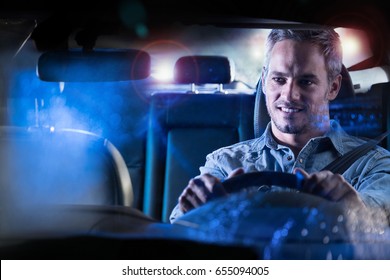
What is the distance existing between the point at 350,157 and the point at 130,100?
0.45 metres

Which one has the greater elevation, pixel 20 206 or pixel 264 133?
pixel 264 133

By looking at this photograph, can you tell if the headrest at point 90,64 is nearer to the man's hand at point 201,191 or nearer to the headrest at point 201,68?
the headrest at point 201,68

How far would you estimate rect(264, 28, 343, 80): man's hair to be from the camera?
4.30 feet

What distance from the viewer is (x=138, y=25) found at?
1306 mm

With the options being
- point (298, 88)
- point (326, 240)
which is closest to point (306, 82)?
point (298, 88)

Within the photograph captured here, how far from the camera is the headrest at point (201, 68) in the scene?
1.30 meters

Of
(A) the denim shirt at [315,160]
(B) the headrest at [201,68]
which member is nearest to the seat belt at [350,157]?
(A) the denim shirt at [315,160]

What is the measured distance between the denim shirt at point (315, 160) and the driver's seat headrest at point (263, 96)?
16 millimetres

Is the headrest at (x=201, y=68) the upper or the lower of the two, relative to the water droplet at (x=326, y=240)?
upper

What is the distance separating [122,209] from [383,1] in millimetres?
684

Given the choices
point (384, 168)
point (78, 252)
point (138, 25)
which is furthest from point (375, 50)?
point (78, 252)

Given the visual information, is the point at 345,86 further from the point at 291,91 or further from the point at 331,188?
the point at 331,188

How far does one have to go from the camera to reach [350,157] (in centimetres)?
129
